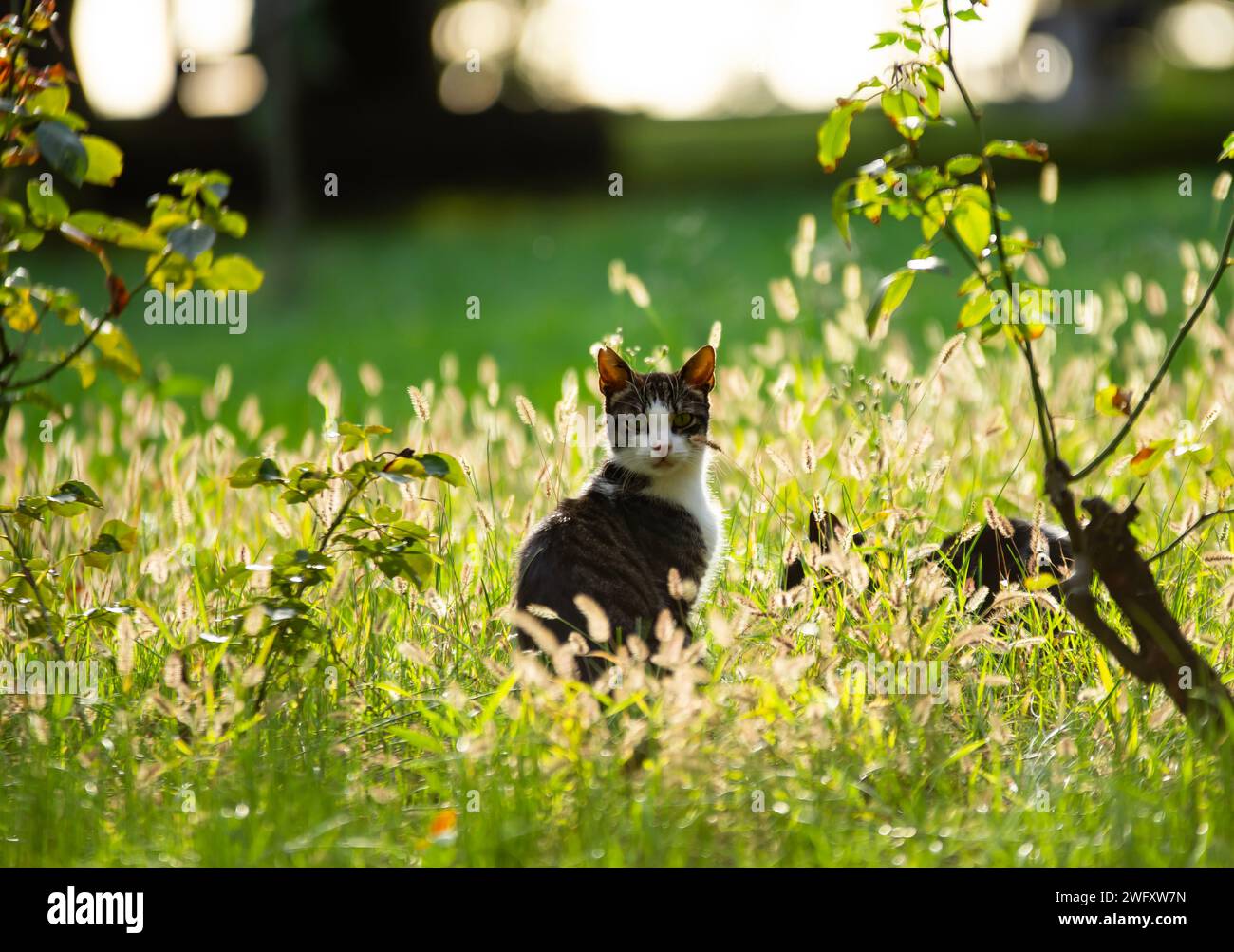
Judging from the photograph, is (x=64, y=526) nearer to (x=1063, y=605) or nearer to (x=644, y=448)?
(x=644, y=448)

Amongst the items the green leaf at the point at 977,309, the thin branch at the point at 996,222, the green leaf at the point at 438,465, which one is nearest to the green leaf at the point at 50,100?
the green leaf at the point at 438,465

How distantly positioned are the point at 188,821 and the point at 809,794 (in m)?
1.49

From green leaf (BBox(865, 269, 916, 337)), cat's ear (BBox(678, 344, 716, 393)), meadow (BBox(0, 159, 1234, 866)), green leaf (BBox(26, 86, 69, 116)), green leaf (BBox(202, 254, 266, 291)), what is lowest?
meadow (BBox(0, 159, 1234, 866))

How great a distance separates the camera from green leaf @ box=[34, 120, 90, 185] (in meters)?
3.14

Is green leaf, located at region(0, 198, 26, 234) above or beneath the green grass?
beneath

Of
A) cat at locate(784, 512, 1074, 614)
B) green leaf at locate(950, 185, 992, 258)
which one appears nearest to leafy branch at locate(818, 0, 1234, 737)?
green leaf at locate(950, 185, 992, 258)

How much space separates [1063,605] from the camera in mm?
3977

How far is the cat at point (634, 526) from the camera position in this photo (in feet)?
12.6

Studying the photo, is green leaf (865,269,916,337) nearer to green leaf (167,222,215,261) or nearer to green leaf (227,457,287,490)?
green leaf (227,457,287,490)

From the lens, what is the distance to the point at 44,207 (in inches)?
141

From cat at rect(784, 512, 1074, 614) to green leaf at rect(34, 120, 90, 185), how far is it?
7.53 feet

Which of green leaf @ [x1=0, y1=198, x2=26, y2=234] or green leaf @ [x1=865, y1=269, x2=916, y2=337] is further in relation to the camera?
green leaf @ [x1=0, y1=198, x2=26, y2=234]
